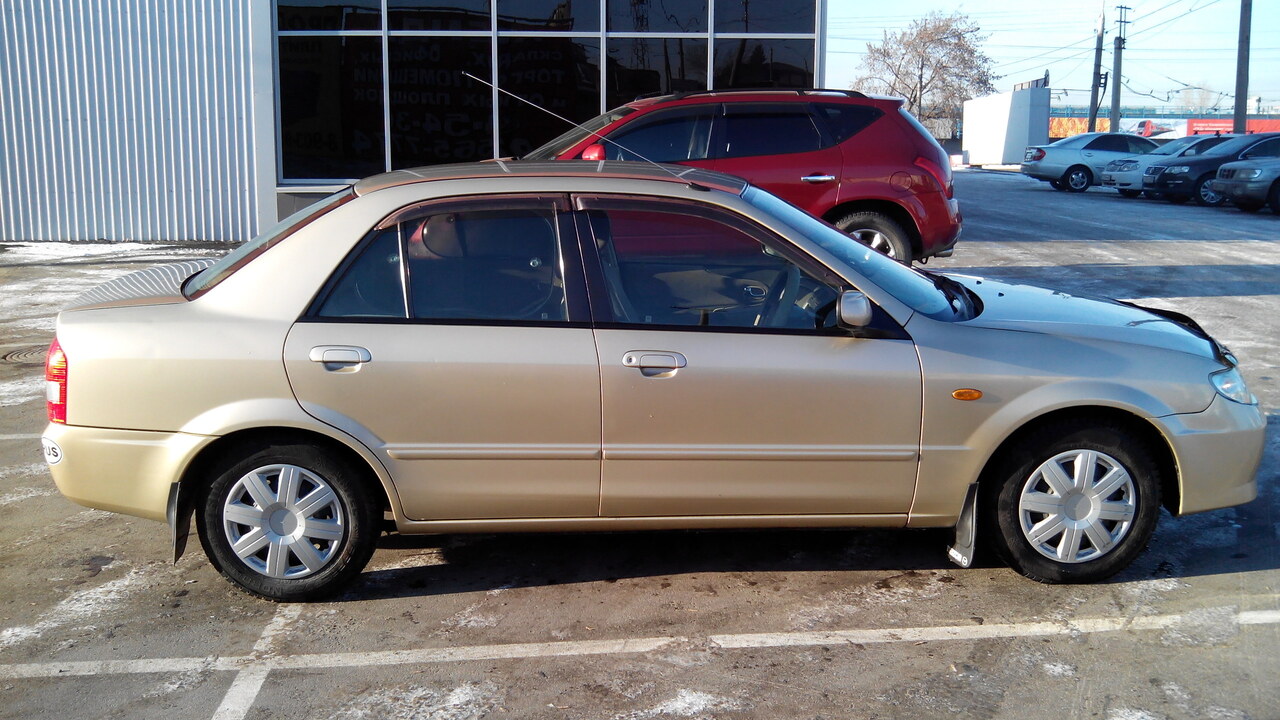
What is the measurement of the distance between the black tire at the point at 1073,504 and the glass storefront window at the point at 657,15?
1133 cm

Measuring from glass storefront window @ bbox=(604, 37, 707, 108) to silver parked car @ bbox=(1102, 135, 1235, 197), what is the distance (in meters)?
13.8

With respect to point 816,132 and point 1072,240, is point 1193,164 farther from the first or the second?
point 816,132

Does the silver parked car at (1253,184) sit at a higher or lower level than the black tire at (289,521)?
higher

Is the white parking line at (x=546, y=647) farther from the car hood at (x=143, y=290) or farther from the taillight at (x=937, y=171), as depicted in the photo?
the taillight at (x=937, y=171)

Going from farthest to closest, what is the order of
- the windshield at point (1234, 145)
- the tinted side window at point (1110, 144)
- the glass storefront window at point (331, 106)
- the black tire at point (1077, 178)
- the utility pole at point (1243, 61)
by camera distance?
the utility pole at point (1243, 61)
the tinted side window at point (1110, 144)
the black tire at point (1077, 178)
the windshield at point (1234, 145)
the glass storefront window at point (331, 106)

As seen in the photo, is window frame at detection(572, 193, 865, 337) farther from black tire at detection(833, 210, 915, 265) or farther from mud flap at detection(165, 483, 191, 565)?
black tire at detection(833, 210, 915, 265)

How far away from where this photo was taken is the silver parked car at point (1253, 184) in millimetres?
19922

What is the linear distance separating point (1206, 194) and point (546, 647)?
22.0 meters

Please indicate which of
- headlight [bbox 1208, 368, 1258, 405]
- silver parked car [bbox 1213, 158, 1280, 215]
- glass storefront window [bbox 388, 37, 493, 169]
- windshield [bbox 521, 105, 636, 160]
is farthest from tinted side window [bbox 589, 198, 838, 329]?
silver parked car [bbox 1213, 158, 1280, 215]

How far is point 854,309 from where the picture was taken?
13.6 ft

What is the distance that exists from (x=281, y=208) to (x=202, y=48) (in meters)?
2.46

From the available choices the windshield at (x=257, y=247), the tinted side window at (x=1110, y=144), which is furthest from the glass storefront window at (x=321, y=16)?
the tinted side window at (x=1110, y=144)

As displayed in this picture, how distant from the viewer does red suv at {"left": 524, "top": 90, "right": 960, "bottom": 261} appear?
9641 mm

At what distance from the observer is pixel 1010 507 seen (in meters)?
4.39
